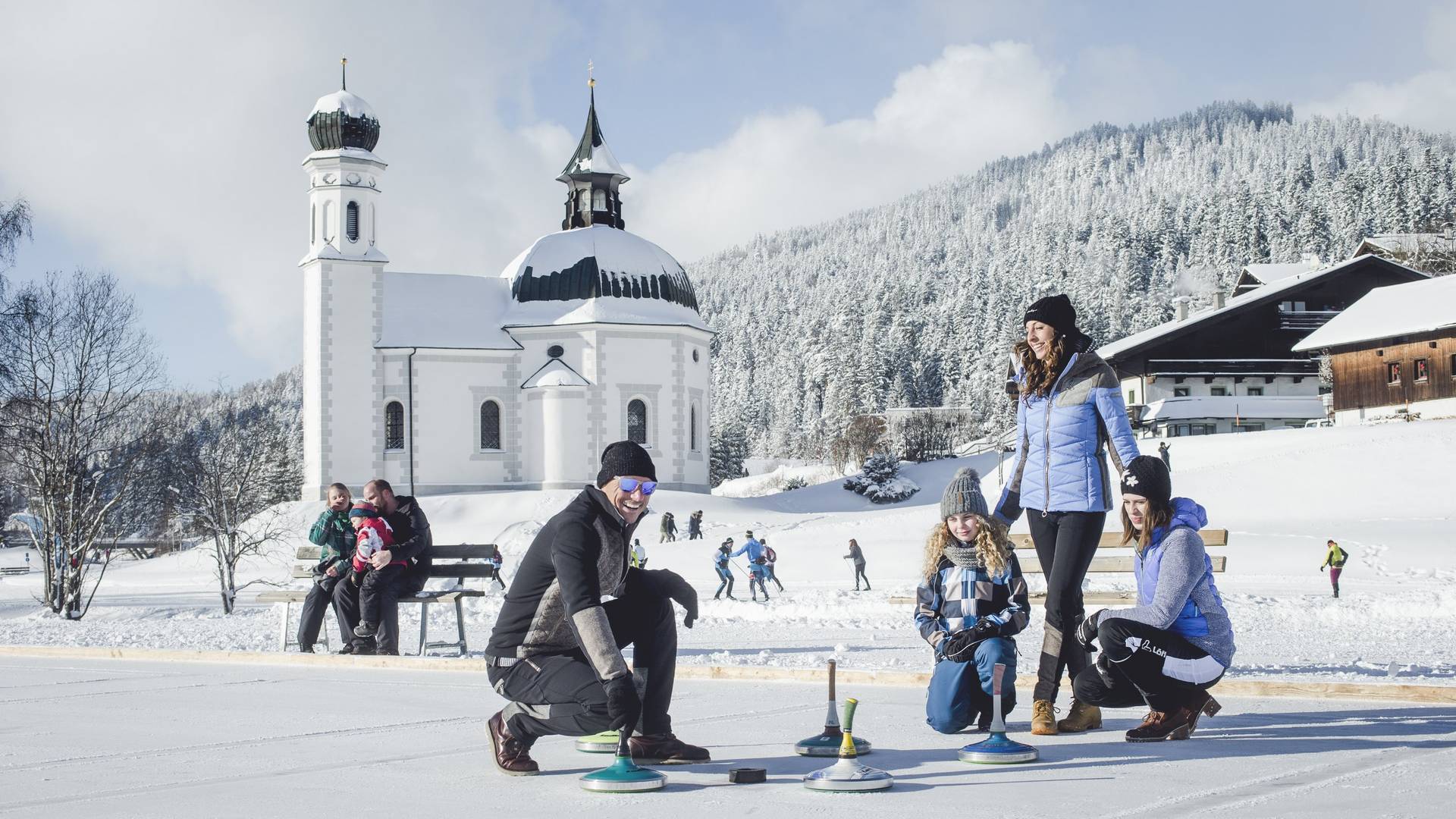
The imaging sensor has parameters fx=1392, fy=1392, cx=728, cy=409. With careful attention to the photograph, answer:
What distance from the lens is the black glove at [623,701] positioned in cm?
469

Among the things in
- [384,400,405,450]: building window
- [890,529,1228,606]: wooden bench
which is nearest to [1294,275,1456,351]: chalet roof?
[384,400,405,450]: building window

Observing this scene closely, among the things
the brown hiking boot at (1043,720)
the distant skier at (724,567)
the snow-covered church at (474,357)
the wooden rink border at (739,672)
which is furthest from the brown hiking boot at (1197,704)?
the snow-covered church at (474,357)

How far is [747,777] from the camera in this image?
15.9ft

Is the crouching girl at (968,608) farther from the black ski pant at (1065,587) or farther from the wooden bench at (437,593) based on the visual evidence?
the wooden bench at (437,593)

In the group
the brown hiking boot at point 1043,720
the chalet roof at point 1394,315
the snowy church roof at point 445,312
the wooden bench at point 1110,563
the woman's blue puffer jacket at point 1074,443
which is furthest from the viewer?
the snowy church roof at point 445,312

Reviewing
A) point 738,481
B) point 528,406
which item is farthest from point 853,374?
point 528,406

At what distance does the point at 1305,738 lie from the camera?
5566mm

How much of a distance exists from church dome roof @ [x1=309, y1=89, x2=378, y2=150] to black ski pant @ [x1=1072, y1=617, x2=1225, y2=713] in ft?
150

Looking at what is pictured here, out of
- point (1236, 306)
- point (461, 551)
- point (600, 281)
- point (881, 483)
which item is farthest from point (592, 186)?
point (461, 551)

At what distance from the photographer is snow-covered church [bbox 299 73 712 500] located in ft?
155

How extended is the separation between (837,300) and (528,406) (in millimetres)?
94578

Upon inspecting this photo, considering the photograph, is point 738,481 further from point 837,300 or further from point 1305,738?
point 1305,738

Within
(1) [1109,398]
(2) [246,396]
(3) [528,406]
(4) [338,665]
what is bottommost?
(4) [338,665]

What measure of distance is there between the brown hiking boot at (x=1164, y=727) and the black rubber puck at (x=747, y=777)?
1719 mm
